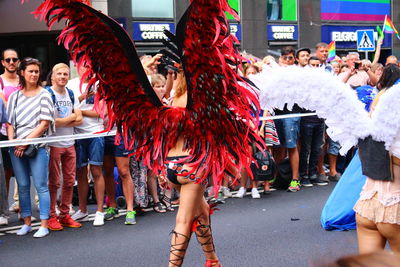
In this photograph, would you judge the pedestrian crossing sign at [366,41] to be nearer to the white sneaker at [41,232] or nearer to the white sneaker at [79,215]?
the white sneaker at [79,215]

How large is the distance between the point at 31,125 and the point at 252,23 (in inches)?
582

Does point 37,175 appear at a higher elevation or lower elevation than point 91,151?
lower

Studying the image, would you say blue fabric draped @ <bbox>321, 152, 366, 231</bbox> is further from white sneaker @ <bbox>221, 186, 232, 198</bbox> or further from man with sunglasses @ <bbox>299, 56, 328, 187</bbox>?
man with sunglasses @ <bbox>299, 56, 328, 187</bbox>

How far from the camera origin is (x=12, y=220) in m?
7.59

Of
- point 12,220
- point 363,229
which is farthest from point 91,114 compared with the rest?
point 363,229

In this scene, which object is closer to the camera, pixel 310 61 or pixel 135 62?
pixel 135 62

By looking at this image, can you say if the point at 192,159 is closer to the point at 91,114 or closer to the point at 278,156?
the point at 91,114

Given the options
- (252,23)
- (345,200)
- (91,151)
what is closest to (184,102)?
(345,200)

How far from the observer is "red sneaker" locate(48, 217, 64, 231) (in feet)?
22.7

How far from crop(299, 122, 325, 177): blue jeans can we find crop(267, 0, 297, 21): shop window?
A: 12268 mm

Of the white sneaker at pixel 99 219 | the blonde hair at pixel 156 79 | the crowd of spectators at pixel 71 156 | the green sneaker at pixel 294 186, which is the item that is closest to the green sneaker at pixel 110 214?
the crowd of spectators at pixel 71 156

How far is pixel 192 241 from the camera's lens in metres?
6.27

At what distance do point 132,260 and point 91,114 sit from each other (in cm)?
240

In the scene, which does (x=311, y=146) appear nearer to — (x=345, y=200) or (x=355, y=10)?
(x=345, y=200)
